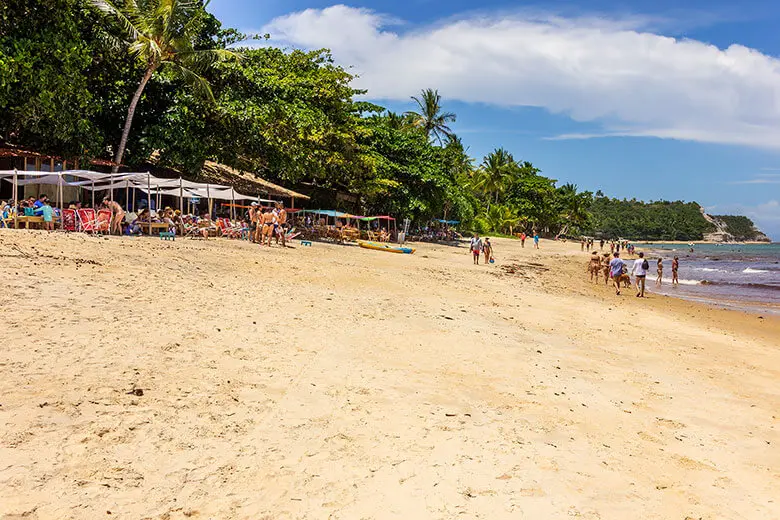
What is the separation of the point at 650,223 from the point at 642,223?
80.5 inches

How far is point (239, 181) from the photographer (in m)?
29.1

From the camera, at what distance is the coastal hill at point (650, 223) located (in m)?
130

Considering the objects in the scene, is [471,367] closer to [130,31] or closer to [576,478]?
[576,478]

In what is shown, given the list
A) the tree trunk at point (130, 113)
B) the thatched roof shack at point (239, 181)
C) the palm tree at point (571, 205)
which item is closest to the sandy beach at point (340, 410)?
the tree trunk at point (130, 113)

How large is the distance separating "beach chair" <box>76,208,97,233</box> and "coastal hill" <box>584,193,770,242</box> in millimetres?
109184

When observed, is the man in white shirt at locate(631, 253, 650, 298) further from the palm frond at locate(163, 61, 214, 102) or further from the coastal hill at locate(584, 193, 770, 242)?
Result: the coastal hill at locate(584, 193, 770, 242)

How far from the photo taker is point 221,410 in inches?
190

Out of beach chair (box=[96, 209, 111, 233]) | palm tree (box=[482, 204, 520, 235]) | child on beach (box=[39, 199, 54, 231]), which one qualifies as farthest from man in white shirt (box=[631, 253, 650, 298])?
palm tree (box=[482, 204, 520, 235])

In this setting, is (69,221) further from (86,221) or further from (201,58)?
(201,58)

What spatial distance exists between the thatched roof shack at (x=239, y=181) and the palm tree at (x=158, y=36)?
6.29 meters

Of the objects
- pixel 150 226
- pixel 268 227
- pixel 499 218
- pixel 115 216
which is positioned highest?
pixel 499 218

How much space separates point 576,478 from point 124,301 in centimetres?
631

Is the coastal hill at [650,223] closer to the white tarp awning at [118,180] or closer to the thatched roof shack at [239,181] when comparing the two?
the thatched roof shack at [239,181]

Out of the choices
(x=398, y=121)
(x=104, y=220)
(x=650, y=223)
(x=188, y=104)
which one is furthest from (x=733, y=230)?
(x=104, y=220)
